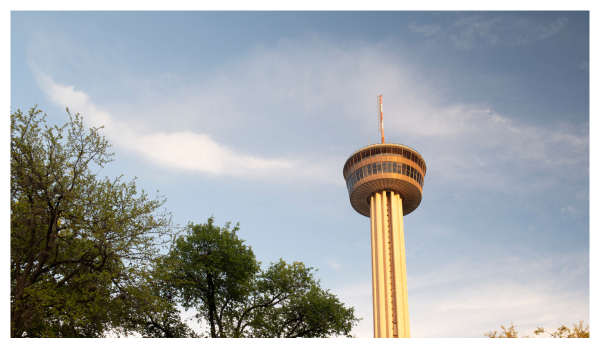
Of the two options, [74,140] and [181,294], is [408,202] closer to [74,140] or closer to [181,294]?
[181,294]

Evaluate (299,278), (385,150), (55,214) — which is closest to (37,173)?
(55,214)

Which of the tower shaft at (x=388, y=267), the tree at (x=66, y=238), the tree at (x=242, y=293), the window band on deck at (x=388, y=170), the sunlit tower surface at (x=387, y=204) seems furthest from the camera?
the window band on deck at (x=388, y=170)

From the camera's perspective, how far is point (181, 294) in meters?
34.2

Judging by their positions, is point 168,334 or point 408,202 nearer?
point 168,334

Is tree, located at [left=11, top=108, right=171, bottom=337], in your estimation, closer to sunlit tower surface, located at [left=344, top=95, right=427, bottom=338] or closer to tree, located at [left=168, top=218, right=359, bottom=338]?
tree, located at [left=168, top=218, right=359, bottom=338]

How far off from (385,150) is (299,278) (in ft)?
115

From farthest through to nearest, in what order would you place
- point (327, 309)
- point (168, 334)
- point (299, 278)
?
point (299, 278)
point (327, 309)
point (168, 334)

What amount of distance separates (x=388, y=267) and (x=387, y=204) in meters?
11.3

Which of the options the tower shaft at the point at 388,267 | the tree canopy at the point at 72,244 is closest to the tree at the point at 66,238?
the tree canopy at the point at 72,244

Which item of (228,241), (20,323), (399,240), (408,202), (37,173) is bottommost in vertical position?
(20,323)

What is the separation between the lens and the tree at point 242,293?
110 feet

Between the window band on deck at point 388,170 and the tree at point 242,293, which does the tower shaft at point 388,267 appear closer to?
the window band on deck at point 388,170

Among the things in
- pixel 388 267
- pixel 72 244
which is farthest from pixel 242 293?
pixel 388 267

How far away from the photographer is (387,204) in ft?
229
